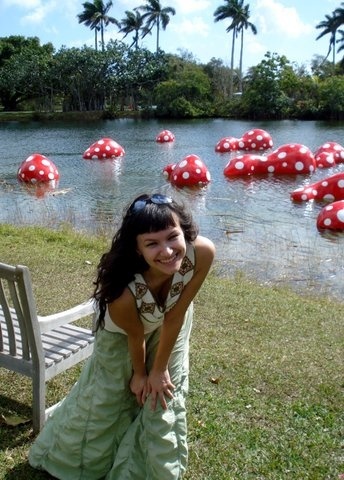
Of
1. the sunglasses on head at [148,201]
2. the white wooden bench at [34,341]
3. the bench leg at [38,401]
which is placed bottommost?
the bench leg at [38,401]

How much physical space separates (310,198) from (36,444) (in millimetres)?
11462

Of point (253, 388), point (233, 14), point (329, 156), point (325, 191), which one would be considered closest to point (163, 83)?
point (233, 14)

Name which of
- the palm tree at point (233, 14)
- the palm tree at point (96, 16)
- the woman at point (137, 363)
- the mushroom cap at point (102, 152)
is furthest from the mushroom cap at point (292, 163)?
the palm tree at point (96, 16)

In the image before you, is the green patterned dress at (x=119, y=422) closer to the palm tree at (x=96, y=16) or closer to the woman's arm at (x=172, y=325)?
the woman's arm at (x=172, y=325)

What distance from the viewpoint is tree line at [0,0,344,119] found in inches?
1794

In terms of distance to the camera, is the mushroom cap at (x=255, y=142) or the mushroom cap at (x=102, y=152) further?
the mushroom cap at (x=255, y=142)

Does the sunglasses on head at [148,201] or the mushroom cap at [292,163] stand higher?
the sunglasses on head at [148,201]

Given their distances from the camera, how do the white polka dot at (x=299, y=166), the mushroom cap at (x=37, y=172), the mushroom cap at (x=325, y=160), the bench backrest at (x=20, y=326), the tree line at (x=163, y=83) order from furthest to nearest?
the tree line at (x=163, y=83) → the mushroom cap at (x=325, y=160) → the white polka dot at (x=299, y=166) → the mushroom cap at (x=37, y=172) → the bench backrest at (x=20, y=326)

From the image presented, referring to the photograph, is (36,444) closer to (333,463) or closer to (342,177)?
(333,463)

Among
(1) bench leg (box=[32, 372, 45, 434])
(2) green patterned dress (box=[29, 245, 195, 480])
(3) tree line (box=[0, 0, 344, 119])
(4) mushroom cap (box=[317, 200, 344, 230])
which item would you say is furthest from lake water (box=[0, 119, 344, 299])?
(3) tree line (box=[0, 0, 344, 119])

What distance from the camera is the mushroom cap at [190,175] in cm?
1605

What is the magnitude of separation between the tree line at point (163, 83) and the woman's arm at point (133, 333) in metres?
43.8

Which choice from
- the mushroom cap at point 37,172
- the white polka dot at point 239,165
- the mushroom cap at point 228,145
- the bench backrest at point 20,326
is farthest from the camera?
the mushroom cap at point 228,145

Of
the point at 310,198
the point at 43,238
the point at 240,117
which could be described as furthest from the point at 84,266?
the point at 240,117
